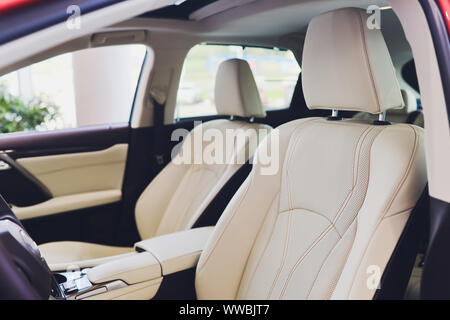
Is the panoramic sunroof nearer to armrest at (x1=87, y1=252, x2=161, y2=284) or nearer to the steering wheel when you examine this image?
armrest at (x1=87, y1=252, x2=161, y2=284)

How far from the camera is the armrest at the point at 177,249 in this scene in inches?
58.4

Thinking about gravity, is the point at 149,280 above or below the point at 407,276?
below

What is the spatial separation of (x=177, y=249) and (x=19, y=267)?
2.61 ft

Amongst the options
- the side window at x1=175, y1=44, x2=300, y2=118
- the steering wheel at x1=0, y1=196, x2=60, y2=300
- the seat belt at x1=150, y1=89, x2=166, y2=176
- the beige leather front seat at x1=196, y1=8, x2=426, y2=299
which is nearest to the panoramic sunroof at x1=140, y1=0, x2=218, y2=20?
the side window at x1=175, y1=44, x2=300, y2=118

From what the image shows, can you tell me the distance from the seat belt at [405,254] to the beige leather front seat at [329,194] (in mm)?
21

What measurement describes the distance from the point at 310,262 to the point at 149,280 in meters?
0.56

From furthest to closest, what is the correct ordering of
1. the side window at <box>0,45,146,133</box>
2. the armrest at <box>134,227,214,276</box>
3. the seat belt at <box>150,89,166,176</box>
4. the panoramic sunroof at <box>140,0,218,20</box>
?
1. the side window at <box>0,45,146,133</box>
2. the seat belt at <box>150,89,166,176</box>
3. the panoramic sunroof at <box>140,0,218,20</box>
4. the armrest at <box>134,227,214,276</box>

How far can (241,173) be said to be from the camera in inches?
74.8

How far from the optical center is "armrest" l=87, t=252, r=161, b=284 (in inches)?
54.9

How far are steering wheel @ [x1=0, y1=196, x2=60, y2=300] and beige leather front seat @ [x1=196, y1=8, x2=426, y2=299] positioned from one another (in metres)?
0.64

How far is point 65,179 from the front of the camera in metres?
2.38
